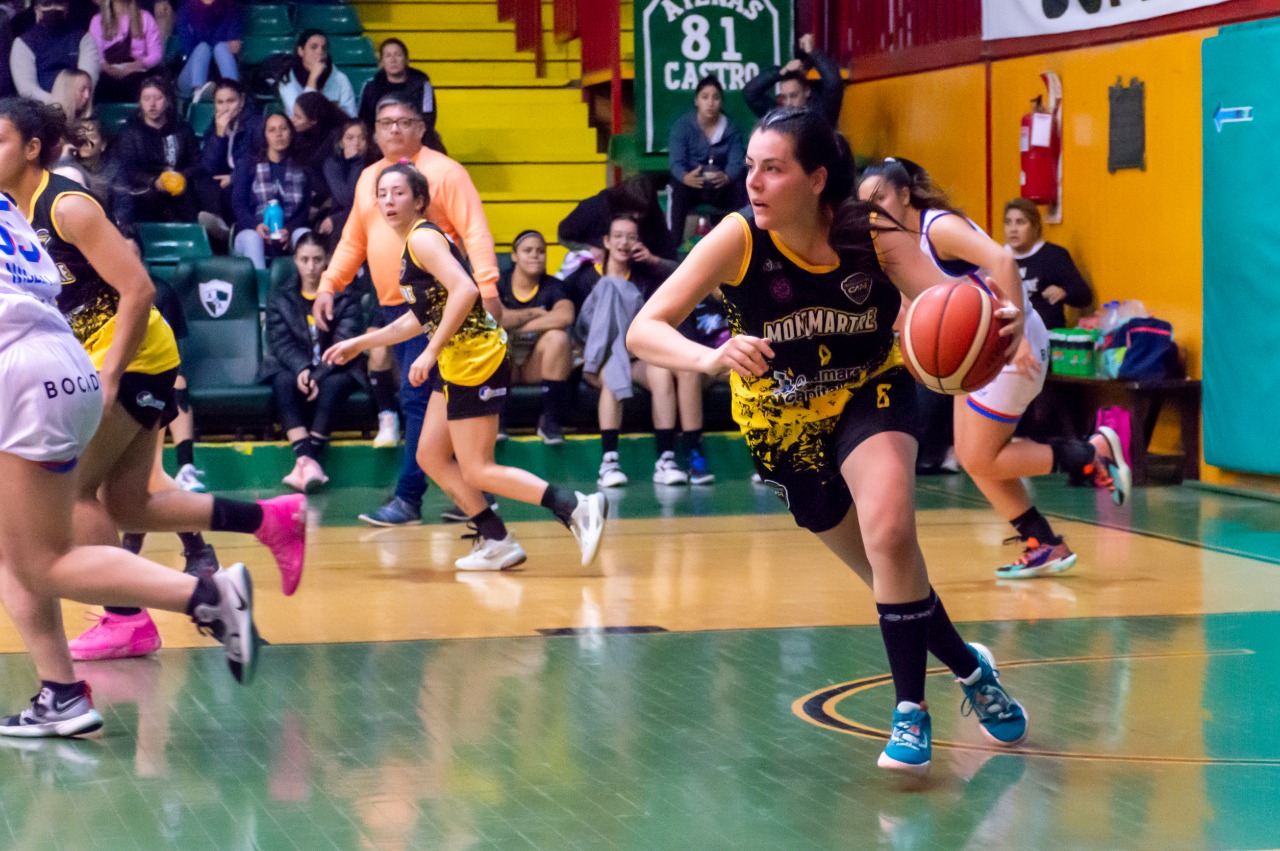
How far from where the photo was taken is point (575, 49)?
16.2 m

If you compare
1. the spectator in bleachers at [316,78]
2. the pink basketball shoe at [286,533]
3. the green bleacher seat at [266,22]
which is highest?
the green bleacher seat at [266,22]

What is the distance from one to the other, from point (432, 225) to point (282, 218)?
5.01 meters

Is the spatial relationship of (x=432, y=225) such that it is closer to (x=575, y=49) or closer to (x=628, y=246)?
(x=628, y=246)

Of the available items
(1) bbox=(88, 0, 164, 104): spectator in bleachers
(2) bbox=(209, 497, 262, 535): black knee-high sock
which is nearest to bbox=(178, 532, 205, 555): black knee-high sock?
(2) bbox=(209, 497, 262, 535): black knee-high sock

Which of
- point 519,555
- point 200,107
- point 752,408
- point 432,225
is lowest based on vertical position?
point 519,555

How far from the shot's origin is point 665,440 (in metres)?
11.3

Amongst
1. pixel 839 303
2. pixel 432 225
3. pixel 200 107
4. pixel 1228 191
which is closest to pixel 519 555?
pixel 432 225

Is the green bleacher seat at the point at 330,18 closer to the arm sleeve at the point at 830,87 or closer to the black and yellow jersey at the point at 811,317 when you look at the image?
the arm sleeve at the point at 830,87

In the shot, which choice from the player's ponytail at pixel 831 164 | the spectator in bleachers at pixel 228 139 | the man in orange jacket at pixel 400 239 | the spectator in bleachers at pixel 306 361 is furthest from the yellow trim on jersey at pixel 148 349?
the spectator in bleachers at pixel 228 139

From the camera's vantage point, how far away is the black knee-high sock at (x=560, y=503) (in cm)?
778

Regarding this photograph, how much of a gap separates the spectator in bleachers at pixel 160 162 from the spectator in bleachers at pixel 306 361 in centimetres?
175

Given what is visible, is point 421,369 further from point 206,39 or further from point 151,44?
point 206,39

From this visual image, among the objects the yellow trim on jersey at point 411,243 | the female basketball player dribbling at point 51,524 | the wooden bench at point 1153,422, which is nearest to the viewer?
the female basketball player dribbling at point 51,524

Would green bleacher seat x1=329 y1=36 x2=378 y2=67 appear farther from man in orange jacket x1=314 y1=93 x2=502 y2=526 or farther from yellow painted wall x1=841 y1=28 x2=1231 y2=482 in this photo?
man in orange jacket x1=314 y1=93 x2=502 y2=526
